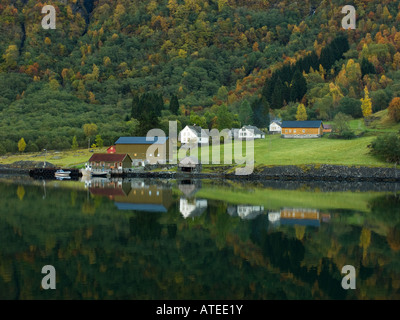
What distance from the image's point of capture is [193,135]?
116 meters

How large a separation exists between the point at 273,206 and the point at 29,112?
13878 centimetres

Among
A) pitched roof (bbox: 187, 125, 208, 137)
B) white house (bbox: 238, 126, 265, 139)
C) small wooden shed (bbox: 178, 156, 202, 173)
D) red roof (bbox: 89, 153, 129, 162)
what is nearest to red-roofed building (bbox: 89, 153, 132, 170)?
red roof (bbox: 89, 153, 129, 162)

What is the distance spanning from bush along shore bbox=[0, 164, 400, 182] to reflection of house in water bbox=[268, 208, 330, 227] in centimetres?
3532

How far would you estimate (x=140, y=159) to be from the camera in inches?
4104

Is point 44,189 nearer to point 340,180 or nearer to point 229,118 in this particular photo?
point 340,180

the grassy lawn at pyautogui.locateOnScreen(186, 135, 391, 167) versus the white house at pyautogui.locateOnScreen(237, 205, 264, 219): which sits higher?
the grassy lawn at pyautogui.locateOnScreen(186, 135, 391, 167)

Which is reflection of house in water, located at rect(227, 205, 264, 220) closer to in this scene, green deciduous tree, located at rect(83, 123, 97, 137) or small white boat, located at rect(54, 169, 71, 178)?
small white boat, located at rect(54, 169, 71, 178)

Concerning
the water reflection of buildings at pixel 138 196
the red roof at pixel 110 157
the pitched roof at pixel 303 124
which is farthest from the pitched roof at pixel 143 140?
the water reflection of buildings at pixel 138 196

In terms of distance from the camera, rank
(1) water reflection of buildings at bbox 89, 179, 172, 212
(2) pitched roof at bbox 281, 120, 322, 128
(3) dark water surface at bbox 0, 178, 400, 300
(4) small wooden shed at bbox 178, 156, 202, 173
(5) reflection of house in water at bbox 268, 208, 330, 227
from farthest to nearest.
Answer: (2) pitched roof at bbox 281, 120, 322, 128
(4) small wooden shed at bbox 178, 156, 202, 173
(1) water reflection of buildings at bbox 89, 179, 172, 212
(5) reflection of house in water at bbox 268, 208, 330, 227
(3) dark water surface at bbox 0, 178, 400, 300

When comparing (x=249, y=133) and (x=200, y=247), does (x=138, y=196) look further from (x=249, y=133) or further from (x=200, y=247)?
(x=249, y=133)

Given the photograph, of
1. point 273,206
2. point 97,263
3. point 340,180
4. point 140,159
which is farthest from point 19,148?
point 97,263

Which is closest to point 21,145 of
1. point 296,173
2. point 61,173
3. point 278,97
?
point 61,173

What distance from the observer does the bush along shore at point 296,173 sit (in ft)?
257

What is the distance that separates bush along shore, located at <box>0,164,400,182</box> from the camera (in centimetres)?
7847
